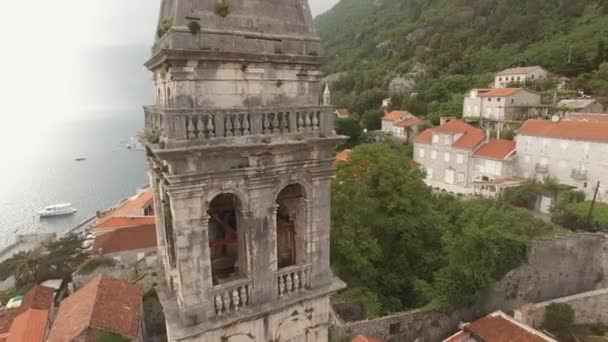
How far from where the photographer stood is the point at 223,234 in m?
8.39

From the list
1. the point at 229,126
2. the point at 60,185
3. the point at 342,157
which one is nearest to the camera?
the point at 229,126

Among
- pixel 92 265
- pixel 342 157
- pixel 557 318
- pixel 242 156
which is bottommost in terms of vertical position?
pixel 557 318

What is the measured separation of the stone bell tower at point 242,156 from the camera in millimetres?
6027

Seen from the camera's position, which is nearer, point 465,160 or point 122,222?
point 122,222

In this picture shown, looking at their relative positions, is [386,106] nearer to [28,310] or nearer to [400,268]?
[400,268]

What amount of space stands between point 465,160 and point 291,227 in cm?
3548

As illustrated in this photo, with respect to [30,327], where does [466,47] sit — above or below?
above

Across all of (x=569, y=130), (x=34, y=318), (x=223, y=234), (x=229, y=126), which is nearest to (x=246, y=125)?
(x=229, y=126)

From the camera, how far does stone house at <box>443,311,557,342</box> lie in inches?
653

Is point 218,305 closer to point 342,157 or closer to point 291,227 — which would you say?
point 291,227

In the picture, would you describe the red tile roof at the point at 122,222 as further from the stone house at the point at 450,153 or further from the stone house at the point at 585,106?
the stone house at the point at 585,106

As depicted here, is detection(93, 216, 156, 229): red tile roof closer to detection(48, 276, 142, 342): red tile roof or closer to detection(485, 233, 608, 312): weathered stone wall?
detection(48, 276, 142, 342): red tile roof

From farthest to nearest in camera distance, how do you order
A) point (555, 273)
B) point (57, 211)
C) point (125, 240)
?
1. point (57, 211)
2. point (125, 240)
3. point (555, 273)

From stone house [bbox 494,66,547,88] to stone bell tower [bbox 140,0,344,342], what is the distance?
64.7 meters
